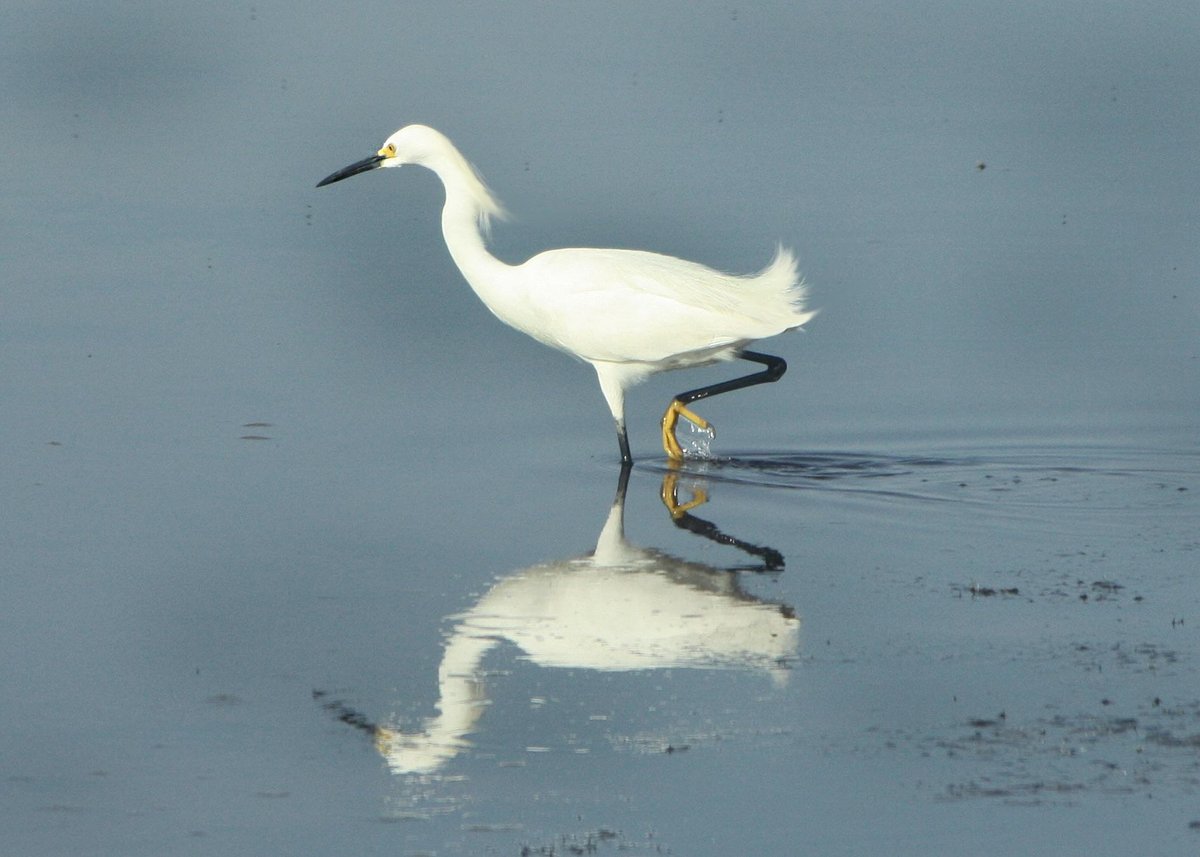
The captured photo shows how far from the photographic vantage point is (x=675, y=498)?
8.60 meters

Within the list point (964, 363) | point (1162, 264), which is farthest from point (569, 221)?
point (1162, 264)

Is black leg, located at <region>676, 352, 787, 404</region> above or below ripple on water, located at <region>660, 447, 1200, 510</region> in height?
above

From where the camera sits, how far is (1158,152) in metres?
14.5

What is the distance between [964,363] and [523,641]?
191 inches

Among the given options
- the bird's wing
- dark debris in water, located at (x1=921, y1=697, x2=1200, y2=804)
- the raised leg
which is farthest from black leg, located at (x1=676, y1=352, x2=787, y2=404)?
dark debris in water, located at (x1=921, y1=697, x2=1200, y2=804)

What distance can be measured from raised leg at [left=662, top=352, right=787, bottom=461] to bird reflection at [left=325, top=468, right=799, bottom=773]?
1579 mm

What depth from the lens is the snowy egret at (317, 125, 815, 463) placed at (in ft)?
30.3

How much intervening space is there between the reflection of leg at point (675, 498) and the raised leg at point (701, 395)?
14.0 inches

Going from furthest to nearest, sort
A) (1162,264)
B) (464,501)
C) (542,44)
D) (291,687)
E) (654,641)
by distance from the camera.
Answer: (542,44) < (1162,264) < (464,501) < (654,641) < (291,687)

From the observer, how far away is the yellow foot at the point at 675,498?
27.6 ft

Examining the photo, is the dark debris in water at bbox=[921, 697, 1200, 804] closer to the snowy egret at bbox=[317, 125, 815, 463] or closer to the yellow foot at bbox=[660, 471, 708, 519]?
the yellow foot at bbox=[660, 471, 708, 519]

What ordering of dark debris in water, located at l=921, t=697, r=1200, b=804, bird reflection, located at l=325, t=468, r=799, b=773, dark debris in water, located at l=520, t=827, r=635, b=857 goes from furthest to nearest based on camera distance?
bird reflection, located at l=325, t=468, r=799, b=773 → dark debris in water, located at l=921, t=697, r=1200, b=804 → dark debris in water, located at l=520, t=827, r=635, b=857

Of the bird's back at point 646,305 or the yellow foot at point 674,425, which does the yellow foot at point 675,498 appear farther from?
the bird's back at point 646,305

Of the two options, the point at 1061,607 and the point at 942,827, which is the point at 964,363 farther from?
the point at 942,827
